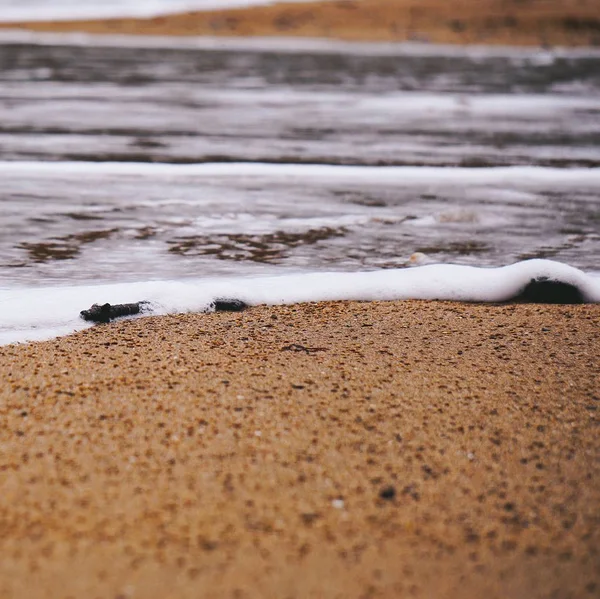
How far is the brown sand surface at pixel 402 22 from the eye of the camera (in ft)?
65.2

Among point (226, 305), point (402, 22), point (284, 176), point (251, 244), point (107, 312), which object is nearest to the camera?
point (107, 312)

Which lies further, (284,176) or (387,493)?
(284,176)

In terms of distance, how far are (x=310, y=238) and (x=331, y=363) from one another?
1671 millimetres

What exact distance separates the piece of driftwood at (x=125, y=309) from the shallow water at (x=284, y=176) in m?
0.50

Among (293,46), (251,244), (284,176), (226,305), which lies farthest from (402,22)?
(226,305)

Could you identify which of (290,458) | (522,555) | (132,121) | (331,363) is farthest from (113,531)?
(132,121)

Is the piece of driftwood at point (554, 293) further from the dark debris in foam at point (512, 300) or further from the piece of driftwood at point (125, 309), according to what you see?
the piece of driftwood at point (125, 309)

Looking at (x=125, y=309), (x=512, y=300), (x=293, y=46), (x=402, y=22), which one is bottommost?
(x=512, y=300)

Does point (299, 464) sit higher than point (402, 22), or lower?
lower

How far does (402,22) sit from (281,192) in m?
18.7

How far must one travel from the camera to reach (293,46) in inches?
696

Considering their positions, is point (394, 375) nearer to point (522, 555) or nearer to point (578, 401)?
point (578, 401)

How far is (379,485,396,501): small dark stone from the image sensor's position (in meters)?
1.53

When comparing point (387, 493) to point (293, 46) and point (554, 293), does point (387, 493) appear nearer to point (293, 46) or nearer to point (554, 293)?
→ point (554, 293)
